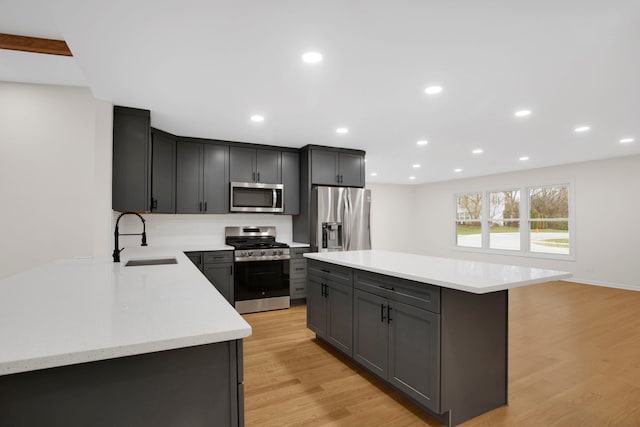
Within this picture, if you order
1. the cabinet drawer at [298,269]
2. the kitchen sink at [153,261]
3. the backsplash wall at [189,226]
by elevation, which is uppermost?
the backsplash wall at [189,226]

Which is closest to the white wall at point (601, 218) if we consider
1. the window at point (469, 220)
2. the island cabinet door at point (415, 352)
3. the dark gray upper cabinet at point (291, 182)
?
the window at point (469, 220)

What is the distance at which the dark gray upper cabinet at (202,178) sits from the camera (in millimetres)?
4418

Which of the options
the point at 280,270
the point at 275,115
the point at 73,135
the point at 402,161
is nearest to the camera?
the point at 73,135

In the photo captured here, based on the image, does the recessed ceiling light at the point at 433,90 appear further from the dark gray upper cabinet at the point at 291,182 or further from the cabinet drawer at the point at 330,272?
the dark gray upper cabinet at the point at 291,182

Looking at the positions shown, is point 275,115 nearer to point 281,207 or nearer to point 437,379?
point 281,207

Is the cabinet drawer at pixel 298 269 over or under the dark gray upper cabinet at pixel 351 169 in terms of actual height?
under

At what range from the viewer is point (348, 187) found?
5.14 metres

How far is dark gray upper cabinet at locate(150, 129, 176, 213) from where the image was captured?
405 centimetres

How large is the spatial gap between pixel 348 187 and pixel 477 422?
362cm

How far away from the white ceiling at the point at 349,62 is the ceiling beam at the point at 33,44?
66 mm

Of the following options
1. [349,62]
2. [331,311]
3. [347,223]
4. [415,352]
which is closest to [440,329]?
[415,352]

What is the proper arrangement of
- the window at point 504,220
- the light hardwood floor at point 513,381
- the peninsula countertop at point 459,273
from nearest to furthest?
the peninsula countertop at point 459,273, the light hardwood floor at point 513,381, the window at point 504,220

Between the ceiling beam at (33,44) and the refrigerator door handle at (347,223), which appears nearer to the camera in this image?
the ceiling beam at (33,44)

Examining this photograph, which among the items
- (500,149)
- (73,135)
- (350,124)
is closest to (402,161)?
(500,149)
